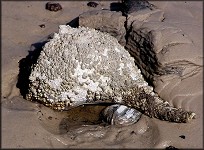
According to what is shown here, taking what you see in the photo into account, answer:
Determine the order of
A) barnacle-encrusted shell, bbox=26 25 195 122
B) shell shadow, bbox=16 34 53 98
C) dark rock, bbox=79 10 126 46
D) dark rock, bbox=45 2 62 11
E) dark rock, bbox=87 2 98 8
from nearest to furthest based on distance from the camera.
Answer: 1. barnacle-encrusted shell, bbox=26 25 195 122
2. shell shadow, bbox=16 34 53 98
3. dark rock, bbox=79 10 126 46
4. dark rock, bbox=45 2 62 11
5. dark rock, bbox=87 2 98 8

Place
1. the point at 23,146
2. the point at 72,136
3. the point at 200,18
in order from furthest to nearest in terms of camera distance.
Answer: the point at 200,18, the point at 72,136, the point at 23,146

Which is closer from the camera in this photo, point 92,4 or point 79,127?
point 79,127

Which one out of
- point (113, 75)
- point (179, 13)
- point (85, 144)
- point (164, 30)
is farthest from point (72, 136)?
point (179, 13)

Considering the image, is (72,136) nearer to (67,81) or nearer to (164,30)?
(67,81)

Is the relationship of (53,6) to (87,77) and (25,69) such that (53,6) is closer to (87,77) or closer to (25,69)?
(25,69)

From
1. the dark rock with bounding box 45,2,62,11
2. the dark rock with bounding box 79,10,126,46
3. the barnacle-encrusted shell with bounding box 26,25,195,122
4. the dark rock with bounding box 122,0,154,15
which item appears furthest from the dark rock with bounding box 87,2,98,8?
the barnacle-encrusted shell with bounding box 26,25,195,122

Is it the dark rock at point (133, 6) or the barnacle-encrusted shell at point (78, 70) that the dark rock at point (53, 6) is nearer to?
the dark rock at point (133, 6)

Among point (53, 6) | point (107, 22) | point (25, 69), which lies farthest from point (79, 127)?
point (53, 6)

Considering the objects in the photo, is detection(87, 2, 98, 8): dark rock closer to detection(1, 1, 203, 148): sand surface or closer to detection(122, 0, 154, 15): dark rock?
detection(122, 0, 154, 15): dark rock

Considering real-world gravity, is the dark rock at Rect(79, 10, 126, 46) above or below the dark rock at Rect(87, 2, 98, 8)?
above
